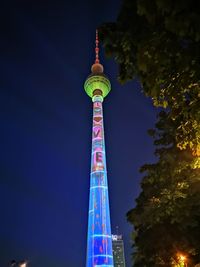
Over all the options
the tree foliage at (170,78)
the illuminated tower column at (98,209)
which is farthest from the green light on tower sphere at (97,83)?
the tree foliage at (170,78)

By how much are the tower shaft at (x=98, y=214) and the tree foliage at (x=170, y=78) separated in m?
33.2

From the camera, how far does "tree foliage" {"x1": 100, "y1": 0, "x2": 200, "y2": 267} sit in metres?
5.82

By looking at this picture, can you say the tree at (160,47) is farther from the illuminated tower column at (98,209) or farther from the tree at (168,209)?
the illuminated tower column at (98,209)

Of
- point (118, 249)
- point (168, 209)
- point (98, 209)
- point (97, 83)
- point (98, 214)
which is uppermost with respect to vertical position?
point (97, 83)

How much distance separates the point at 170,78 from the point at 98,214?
1668 inches

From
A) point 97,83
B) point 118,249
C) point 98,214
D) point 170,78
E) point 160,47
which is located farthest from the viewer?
point 118,249

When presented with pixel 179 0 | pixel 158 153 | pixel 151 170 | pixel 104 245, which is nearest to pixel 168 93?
pixel 179 0

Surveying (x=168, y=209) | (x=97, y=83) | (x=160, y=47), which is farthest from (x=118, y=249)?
(x=160, y=47)

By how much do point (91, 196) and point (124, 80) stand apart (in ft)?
143

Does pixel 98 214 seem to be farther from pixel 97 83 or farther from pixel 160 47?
pixel 160 47

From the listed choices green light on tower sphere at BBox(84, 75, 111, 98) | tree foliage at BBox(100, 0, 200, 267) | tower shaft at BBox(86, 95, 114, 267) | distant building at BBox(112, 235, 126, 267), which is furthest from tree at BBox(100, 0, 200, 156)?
distant building at BBox(112, 235, 126, 267)

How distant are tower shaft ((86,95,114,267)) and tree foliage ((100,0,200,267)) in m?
33.2

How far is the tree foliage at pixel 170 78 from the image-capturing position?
19.1ft

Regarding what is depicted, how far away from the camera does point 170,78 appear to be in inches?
284
